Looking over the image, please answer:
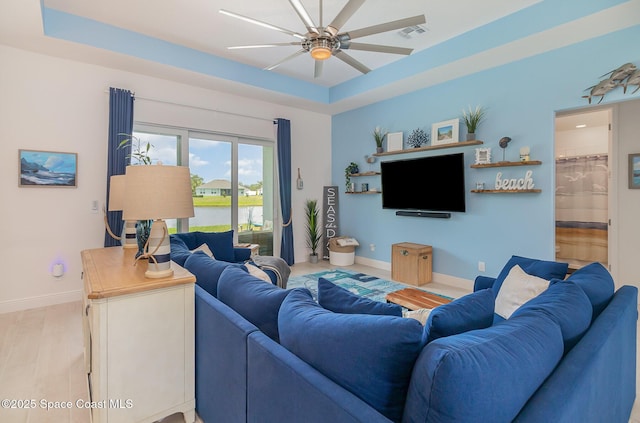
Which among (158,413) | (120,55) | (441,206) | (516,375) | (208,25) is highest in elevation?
(208,25)

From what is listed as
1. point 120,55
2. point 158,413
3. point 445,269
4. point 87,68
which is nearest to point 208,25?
point 120,55

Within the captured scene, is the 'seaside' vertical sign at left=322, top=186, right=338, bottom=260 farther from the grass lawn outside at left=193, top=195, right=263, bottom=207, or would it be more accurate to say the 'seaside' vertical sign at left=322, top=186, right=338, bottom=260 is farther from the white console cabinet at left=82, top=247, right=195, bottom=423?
the white console cabinet at left=82, top=247, right=195, bottom=423

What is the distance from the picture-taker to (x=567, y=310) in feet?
4.12

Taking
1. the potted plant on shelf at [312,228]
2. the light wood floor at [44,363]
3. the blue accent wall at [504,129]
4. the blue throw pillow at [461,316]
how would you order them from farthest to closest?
1. the potted plant on shelf at [312,228]
2. the blue accent wall at [504,129]
3. the light wood floor at [44,363]
4. the blue throw pillow at [461,316]

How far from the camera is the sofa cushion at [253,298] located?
1382 mm

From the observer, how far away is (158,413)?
1.65 m

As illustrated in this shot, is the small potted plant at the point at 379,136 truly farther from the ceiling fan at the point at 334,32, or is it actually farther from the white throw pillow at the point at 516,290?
the white throw pillow at the point at 516,290

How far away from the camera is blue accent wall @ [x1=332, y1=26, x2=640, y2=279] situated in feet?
11.0

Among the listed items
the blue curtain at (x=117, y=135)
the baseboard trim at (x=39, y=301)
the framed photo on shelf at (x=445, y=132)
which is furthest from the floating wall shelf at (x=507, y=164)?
the baseboard trim at (x=39, y=301)

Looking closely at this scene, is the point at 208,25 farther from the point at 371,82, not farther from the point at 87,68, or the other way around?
the point at 371,82

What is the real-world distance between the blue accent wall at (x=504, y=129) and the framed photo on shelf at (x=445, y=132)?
0.36 feet

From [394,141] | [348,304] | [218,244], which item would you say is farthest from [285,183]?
[348,304]

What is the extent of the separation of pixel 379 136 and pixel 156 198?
174 inches

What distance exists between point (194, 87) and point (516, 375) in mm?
5068
